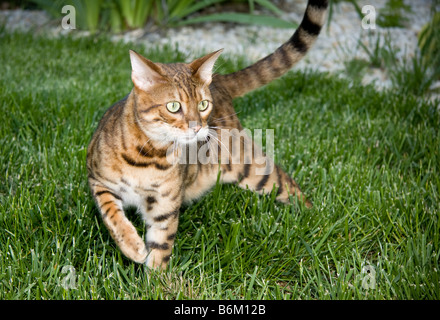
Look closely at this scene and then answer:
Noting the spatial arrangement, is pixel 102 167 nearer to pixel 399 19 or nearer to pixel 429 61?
pixel 429 61

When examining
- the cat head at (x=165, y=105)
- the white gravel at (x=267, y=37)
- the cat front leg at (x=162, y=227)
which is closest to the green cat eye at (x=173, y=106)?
the cat head at (x=165, y=105)

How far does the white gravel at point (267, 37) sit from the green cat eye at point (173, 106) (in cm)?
289

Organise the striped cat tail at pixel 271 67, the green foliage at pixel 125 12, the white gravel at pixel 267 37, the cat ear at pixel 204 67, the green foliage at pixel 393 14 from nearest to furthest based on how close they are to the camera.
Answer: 1. the cat ear at pixel 204 67
2. the striped cat tail at pixel 271 67
3. the white gravel at pixel 267 37
4. the green foliage at pixel 125 12
5. the green foliage at pixel 393 14

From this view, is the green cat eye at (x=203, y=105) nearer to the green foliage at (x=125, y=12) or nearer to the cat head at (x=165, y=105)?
the cat head at (x=165, y=105)

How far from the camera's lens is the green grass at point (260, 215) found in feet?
6.47

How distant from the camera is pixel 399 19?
233 inches

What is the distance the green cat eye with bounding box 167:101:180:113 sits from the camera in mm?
1939

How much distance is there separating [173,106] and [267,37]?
152 inches

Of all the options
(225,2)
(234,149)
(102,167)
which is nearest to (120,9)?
(225,2)

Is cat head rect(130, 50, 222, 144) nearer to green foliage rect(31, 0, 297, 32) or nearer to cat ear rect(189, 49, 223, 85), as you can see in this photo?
cat ear rect(189, 49, 223, 85)

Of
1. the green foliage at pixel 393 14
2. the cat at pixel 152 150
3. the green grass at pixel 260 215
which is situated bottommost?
the green grass at pixel 260 215

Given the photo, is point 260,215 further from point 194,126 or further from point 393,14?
point 393,14

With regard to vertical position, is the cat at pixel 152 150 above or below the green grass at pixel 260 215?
above
